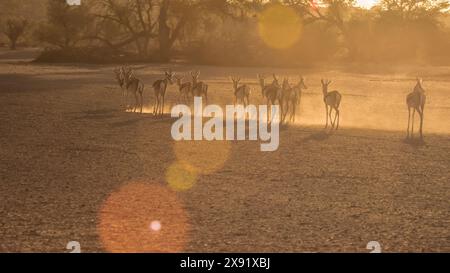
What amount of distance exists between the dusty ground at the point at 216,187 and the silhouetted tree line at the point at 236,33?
35.9m

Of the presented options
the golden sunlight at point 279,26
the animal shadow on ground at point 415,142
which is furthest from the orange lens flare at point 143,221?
the golden sunlight at point 279,26

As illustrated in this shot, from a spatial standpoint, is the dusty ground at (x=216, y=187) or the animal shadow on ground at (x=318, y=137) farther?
the animal shadow on ground at (x=318, y=137)

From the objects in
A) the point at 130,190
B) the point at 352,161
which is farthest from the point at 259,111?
the point at 130,190

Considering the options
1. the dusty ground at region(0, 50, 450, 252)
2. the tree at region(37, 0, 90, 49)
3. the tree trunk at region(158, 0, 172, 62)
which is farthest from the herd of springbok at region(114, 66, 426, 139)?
the tree at region(37, 0, 90, 49)

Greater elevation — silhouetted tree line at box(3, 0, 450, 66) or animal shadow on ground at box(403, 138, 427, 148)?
silhouetted tree line at box(3, 0, 450, 66)

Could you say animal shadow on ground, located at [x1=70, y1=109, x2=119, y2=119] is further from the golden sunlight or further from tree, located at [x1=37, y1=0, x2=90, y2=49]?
tree, located at [x1=37, y1=0, x2=90, y2=49]

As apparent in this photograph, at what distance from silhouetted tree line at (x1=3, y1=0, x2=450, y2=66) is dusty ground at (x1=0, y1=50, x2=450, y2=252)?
35937 mm

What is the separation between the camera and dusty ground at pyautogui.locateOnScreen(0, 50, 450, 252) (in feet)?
30.0

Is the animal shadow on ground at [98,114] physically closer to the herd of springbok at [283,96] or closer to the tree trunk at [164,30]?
the herd of springbok at [283,96]

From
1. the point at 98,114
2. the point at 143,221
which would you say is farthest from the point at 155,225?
the point at 98,114

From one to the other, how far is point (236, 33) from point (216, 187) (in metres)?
50.1

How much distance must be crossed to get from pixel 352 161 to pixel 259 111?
994 centimetres

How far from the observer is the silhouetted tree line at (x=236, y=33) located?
193ft
